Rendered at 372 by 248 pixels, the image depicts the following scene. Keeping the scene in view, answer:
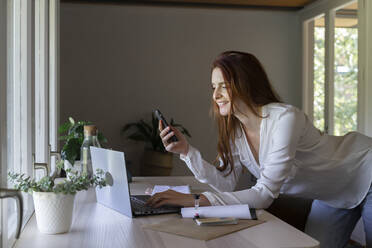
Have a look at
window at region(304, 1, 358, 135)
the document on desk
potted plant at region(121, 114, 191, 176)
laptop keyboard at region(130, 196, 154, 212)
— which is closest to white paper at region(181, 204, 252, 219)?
the document on desk

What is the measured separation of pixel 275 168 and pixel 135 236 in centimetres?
59

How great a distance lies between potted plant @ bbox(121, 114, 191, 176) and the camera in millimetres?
4871

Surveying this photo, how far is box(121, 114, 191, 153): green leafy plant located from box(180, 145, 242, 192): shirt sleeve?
3189 millimetres

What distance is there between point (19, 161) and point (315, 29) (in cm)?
449

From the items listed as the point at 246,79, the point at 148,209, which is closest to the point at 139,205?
the point at 148,209

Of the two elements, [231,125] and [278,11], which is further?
[278,11]

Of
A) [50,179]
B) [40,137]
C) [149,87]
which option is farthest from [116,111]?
[50,179]

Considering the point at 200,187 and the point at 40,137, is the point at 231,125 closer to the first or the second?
the point at 200,187

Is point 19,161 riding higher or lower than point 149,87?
lower

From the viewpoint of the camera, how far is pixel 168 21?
5125 mm

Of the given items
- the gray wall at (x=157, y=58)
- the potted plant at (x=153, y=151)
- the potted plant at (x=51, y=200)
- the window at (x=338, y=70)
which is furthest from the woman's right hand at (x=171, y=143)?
the gray wall at (x=157, y=58)

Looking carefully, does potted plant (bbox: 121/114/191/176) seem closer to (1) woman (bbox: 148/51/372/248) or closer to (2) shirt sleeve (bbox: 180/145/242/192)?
(1) woman (bbox: 148/51/372/248)

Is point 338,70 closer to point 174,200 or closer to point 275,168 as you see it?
point 275,168

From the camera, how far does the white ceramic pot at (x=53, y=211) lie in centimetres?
107
